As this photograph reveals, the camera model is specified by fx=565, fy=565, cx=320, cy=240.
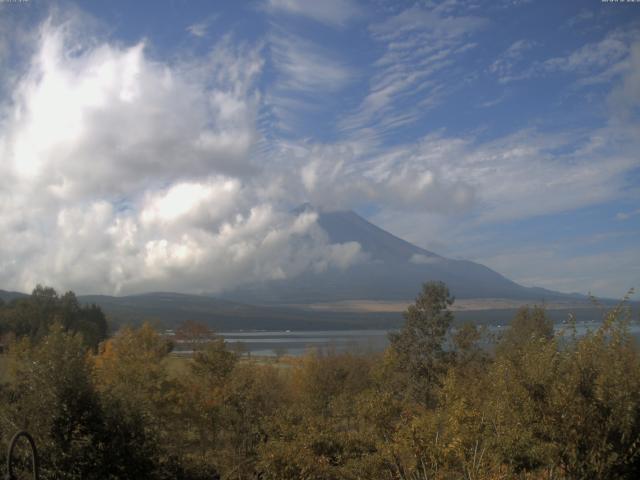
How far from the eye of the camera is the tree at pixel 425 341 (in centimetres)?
3177

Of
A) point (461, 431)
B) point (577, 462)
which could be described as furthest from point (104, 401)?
point (577, 462)

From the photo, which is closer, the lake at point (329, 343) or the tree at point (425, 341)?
the lake at point (329, 343)

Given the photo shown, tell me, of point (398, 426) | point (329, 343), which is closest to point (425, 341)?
point (398, 426)

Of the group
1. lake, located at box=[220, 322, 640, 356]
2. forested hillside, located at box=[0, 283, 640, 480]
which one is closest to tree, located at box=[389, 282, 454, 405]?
lake, located at box=[220, 322, 640, 356]

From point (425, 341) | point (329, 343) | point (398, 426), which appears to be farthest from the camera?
point (329, 343)

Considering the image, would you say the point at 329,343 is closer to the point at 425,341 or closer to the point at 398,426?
the point at 425,341

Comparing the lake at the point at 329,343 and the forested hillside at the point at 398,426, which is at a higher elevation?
the forested hillside at the point at 398,426

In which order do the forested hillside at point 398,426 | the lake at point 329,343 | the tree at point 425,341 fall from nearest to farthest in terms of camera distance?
the forested hillside at point 398,426
the lake at point 329,343
the tree at point 425,341

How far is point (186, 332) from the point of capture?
74.8 meters

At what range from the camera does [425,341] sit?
3328 centimetres

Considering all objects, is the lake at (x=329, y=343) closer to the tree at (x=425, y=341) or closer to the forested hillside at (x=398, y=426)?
the forested hillside at (x=398, y=426)

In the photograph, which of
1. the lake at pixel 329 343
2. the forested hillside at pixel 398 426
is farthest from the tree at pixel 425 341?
the forested hillside at pixel 398 426

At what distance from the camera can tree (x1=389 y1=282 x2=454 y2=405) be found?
31.8 meters

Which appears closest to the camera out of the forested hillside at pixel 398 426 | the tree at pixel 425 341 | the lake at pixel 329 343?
the forested hillside at pixel 398 426
